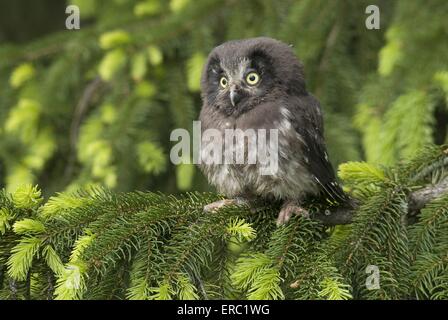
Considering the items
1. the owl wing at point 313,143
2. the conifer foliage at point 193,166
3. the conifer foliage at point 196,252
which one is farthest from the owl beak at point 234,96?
the conifer foliage at point 196,252

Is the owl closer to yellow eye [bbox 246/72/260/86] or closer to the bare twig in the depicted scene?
yellow eye [bbox 246/72/260/86]

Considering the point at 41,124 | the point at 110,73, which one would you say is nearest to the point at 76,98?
the point at 41,124

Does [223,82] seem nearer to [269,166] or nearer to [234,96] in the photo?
[234,96]

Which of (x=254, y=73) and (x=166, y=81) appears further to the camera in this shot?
(x=166, y=81)

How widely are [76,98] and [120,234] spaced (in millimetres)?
2606

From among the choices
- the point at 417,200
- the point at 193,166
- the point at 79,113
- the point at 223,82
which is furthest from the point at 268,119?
the point at 79,113

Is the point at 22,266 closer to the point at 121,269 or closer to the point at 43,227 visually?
the point at 43,227

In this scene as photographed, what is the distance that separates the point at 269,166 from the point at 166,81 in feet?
5.43

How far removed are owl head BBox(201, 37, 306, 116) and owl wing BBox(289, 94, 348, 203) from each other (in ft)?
0.38

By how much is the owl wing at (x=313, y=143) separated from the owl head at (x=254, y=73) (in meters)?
0.11

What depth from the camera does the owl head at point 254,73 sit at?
329 centimetres

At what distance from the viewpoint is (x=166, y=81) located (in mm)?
4555

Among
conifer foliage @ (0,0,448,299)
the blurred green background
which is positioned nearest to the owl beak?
conifer foliage @ (0,0,448,299)

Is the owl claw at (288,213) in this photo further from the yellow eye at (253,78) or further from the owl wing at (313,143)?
the yellow eye at (253,78)
